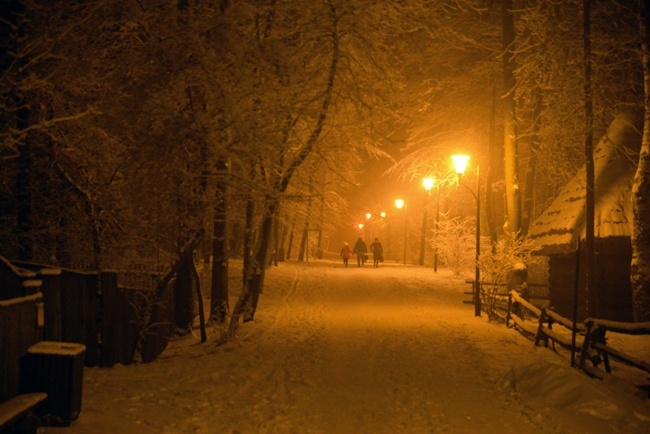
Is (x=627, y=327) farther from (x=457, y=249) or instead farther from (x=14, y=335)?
(x=457, y=249)

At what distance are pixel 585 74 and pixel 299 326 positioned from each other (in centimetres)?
859

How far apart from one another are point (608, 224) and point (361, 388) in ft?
35.0

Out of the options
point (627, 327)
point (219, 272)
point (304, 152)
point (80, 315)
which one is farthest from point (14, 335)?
point (627, 327)

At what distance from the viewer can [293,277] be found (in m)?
26.5

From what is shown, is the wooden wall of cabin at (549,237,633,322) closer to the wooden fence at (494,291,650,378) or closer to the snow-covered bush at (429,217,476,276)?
the wooden fence at (494,291,650,378)

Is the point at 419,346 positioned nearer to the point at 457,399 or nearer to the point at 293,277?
the point at 457,399

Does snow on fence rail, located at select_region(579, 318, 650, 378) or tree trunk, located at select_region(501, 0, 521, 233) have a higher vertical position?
tree trunk, located at select_region(501, 0, 521, 233)

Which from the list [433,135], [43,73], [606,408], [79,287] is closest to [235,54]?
[43,73]

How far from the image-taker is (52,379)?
5.85 metres

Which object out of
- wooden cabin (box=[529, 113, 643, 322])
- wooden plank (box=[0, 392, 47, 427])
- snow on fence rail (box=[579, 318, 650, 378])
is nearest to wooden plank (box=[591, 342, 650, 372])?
snow on fence rail (box=[579, 318, 650, 378])

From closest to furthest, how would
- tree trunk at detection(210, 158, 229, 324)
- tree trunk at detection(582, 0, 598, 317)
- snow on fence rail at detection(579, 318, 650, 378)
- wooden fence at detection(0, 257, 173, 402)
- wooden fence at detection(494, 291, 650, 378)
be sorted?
wooden fence at detection(0, 257, 173, 402), wooden fence at detection(494, 291, 650, 378), snow on fence rail at detection(579, 318, 650, 378), tree trunk at detection(582, 0, 598, 317), tree trunk at detection(210, 158, 229, 324)

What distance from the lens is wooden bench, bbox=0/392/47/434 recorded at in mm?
4762

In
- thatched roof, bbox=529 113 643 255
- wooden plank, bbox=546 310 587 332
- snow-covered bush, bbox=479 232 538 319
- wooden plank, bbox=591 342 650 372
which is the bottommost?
wooden plank, bbox=591 342 650 372

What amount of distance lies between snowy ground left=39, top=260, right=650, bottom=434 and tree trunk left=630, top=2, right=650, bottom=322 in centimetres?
142
